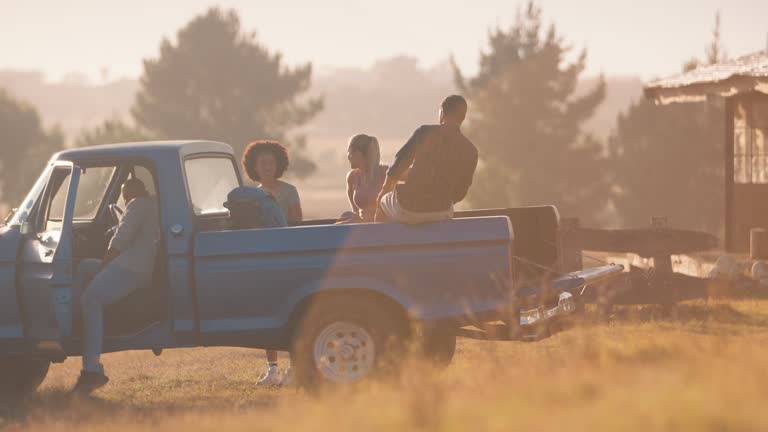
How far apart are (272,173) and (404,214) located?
2723mm

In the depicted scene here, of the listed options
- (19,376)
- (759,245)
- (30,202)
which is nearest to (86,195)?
(30,202)

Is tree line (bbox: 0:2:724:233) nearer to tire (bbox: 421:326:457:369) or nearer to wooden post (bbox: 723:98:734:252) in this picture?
wooden post (bbox: 723:98:734:252)

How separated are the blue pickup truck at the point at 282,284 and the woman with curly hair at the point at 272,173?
1.67m

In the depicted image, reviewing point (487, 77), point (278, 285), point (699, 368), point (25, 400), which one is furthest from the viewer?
point (487, 77)

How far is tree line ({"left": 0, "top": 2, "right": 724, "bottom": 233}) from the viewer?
5022cm

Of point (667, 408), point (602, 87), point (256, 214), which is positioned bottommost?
point (667, 408)

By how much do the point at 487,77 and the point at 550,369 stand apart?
52031 mm

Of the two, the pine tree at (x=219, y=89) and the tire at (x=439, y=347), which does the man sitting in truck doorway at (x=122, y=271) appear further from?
the pine tree at (x=219, y=89)

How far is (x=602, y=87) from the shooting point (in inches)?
2223

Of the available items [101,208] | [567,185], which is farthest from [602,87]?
[101,208]

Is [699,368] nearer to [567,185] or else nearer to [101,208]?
[101,208]

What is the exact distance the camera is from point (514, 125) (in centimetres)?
5472

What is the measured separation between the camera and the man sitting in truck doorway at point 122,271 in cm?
881

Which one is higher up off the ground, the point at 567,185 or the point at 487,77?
the point at 487,77
